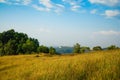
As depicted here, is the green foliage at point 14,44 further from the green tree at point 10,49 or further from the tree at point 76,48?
the tree at point 76,48

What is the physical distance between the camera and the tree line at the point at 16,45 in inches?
3302

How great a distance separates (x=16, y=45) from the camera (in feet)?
290

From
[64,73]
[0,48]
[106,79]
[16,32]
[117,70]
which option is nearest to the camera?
[106,79]

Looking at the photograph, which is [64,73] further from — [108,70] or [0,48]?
[0,48]

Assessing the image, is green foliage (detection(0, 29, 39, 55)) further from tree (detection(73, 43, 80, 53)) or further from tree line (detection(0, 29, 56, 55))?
tree (detection(73, 43, 80, 53))

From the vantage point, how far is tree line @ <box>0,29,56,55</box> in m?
83.9

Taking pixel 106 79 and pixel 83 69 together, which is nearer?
pixel 106 79

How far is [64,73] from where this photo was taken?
7.94 m

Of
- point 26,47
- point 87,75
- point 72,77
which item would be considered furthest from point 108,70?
point 26,47

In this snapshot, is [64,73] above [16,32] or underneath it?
underneath

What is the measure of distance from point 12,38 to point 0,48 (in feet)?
34.3

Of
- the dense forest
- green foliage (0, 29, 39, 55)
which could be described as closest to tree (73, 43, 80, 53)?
the dense forest

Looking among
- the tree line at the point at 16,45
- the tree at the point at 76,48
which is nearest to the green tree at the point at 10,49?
the tree line at the point at 16,45

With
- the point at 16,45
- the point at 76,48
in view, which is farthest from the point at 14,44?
the point at 76,48
